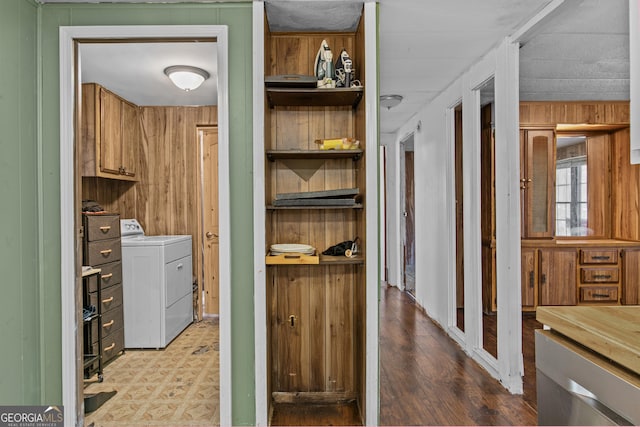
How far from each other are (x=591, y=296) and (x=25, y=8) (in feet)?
17.9

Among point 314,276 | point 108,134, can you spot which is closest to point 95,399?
point 314,276

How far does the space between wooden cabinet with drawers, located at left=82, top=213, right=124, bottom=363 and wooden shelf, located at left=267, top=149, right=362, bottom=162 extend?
1.64 metres

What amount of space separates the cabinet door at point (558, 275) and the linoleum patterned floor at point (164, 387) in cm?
352

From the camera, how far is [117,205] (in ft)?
14.5

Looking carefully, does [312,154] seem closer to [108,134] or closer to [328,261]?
[328,261]

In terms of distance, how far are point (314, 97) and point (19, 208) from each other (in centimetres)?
165

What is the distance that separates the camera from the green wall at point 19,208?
193 cm

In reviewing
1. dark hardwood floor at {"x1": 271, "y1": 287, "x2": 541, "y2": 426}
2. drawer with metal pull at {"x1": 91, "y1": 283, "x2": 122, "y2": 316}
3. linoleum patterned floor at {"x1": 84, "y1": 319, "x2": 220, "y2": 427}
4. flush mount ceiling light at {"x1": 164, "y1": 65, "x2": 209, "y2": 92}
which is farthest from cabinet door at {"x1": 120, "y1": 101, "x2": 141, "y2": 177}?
dark hardwood floor at {"x1": 271, "y1": 287, "x2": 541, "y2": 426}

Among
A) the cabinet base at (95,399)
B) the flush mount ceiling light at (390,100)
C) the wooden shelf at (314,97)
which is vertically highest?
the flush mount ceiling light at (390,100)

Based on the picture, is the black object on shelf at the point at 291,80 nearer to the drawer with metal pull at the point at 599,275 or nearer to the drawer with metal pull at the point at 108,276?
the drawer with metal pull at the point at 108,276

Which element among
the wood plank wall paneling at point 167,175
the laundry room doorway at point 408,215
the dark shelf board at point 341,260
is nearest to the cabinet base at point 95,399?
the dark shelf board at point 341,260

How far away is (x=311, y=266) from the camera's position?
260cm

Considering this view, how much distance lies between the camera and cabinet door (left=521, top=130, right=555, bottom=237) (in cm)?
438

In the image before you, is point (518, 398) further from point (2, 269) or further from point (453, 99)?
point (2, 269)
